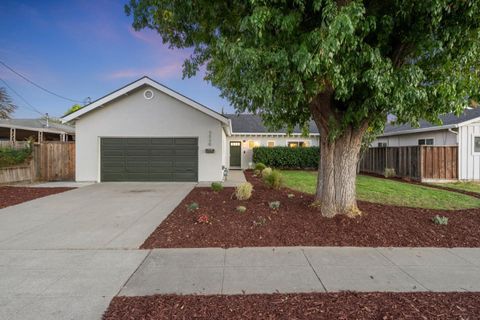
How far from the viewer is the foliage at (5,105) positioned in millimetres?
20031

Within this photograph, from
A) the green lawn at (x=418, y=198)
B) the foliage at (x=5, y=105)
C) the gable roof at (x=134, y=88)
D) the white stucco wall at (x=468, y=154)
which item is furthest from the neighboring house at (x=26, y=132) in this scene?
the white stucco wall at (x=468, y=154)

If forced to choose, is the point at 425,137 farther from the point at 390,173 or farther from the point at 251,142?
the point at 251,142

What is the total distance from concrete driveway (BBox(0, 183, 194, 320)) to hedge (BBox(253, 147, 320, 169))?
37.0ft

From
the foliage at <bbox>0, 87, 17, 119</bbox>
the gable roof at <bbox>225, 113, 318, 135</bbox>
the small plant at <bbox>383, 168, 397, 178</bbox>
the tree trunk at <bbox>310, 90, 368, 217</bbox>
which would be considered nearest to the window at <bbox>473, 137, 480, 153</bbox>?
the small plant at <bbox>383, 168, 397, 178</bbox>

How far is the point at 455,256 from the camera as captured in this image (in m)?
4.14

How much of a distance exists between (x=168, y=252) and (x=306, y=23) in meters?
4.94

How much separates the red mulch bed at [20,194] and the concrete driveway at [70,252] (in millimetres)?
630

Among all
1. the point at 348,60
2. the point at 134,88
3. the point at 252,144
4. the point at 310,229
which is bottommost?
the point at 310,229

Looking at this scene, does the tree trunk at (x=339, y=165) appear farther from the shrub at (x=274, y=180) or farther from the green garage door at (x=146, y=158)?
the green garage door at (x=146, y=158)

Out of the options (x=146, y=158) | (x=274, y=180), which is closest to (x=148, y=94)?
(x=146, y=158)

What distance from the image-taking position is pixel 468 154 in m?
12.6

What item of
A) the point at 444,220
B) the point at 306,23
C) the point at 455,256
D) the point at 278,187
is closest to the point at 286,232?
the point at 455,256

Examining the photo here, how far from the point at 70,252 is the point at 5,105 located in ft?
77.1

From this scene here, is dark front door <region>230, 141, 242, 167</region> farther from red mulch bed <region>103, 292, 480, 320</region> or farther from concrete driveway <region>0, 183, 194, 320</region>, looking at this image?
red mulch bed <region>103, 292, 480, 320</region>
